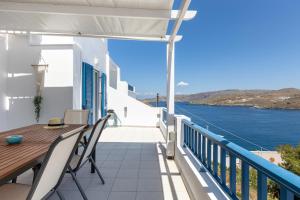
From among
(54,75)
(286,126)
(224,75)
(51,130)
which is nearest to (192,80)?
(224,75)

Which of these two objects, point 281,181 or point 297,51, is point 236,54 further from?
point 281,181

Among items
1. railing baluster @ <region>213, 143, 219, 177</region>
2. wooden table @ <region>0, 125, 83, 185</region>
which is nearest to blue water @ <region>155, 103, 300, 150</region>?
railing baluster @ <region>213, 143, 219, 177</region>

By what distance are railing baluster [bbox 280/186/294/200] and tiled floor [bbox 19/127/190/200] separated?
1.83m

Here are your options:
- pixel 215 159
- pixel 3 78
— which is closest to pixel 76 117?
pixel 3 78

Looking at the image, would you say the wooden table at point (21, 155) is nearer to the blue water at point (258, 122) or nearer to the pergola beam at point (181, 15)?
the pergola beam at point (181, 15)

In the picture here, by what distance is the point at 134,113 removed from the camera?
9.04 m

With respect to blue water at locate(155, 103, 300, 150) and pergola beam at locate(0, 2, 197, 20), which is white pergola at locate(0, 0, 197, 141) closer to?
pergola beam at locate(0, 2, 197, 20)

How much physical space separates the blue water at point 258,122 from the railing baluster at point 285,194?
570 cm

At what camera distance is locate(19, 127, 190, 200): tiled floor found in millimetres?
2705

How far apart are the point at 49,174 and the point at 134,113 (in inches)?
290

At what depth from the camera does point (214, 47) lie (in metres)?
25.2

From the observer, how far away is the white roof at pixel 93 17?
10.8ft

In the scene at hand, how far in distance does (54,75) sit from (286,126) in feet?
34.8

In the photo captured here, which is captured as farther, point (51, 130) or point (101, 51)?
point (101, 51)
